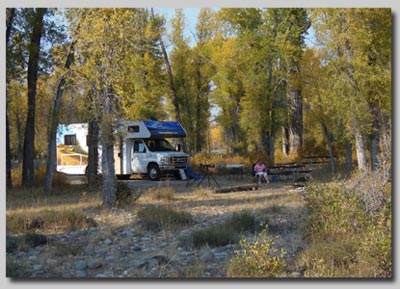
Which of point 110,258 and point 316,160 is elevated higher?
point 316,160

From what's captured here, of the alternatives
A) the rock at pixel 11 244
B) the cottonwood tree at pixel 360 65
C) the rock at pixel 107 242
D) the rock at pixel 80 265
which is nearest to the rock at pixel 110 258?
the rock at pixel 80 265

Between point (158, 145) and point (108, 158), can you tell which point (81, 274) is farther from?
point (158, 145)

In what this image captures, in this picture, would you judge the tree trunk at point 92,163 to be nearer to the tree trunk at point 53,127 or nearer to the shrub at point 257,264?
the tree trunk at point 53,127

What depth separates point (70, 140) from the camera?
Answer: 21.2 metres

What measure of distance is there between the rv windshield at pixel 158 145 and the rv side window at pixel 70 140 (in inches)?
113

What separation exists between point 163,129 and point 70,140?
3.78 metres

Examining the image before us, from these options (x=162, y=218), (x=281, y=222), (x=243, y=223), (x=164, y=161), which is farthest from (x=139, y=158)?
(x=243, y=223)

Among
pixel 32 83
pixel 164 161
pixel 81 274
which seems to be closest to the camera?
pixel 81 274

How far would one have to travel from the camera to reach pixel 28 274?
6656 mm

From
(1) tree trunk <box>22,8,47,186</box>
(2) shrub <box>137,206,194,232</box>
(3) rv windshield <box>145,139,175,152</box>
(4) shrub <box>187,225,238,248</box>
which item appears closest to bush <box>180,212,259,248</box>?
(4) shrub <box>187,225,238,248</box>

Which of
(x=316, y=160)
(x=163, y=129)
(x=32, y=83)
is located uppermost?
(x=32, y=83)

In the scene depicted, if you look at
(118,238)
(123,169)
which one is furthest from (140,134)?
(118,238)

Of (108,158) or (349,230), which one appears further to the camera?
(108,158)

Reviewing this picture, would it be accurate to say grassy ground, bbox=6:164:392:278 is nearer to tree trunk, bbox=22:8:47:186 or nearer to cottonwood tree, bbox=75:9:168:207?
cottonwood tree, bbox=75:9:168:207
